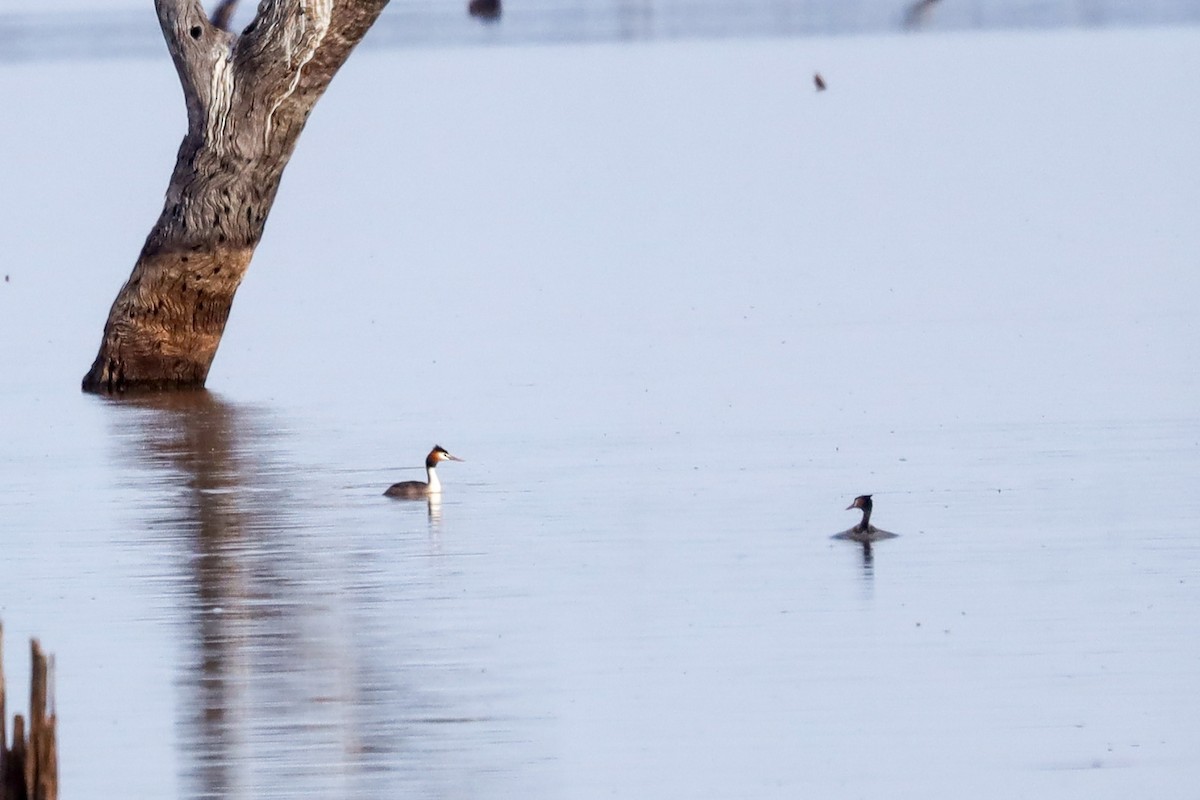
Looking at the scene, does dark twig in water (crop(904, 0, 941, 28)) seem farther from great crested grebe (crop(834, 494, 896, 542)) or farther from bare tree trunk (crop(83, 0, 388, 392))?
great crested grebe (crop(834, 494, 896, 542))

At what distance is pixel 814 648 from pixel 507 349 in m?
10.8

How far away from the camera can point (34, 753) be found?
265 inches

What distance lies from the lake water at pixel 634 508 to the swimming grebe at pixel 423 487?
10 centimetres

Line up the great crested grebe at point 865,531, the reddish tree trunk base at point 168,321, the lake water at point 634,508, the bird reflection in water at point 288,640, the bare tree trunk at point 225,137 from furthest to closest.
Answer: the reddish tree trunk base at point 168,321 → the bare tree trunk at point 225,137 → the great crested grebe at point 865,531 → the lake water at point 634,508 → the bird reflection in water at point 288,640

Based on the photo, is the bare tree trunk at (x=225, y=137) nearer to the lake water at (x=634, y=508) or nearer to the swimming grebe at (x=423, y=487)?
the lake water at (x=634, y=508)

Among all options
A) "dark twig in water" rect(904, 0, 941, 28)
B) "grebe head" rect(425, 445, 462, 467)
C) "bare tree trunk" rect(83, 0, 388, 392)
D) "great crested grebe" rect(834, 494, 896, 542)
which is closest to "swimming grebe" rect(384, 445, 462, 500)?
"grebe head" rect(425, 445, 462, 467)

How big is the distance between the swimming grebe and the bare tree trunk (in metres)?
4.85

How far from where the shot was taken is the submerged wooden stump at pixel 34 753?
6621mm

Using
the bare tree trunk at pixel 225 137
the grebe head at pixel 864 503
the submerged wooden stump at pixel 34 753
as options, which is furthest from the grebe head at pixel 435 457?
the submerged wooden stump at pixel 34 753

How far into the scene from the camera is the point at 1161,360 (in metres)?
18.9

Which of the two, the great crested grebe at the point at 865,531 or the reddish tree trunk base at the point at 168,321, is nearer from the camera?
the great crested grebe at the point at 865,531

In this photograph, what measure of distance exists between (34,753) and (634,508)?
6963mm

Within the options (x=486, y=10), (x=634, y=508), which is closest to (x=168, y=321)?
(x=634, y=508)

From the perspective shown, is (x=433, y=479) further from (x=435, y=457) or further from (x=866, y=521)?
(x=866, y=521)
